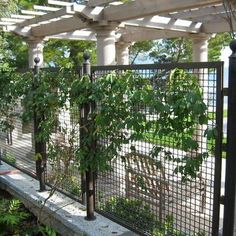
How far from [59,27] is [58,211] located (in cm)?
426

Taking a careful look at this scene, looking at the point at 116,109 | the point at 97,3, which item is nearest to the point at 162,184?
the point at 116,109

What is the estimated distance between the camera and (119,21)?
5910 millimetres

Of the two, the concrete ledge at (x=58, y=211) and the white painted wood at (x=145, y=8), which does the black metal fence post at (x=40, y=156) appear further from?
the white painted wood at (x=145, y=8)

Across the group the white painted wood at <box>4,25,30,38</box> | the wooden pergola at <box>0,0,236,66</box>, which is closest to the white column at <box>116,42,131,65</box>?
the wooden pergola at <box>0,0,236,66</box>

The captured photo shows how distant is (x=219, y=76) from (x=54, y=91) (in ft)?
7.12

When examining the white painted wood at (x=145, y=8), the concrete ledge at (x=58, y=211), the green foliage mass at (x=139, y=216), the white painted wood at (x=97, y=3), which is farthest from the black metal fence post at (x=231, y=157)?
the white painted wood at (x=97, y=3)

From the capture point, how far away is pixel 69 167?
4.22 metres

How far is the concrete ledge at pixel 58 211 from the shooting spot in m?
3.58

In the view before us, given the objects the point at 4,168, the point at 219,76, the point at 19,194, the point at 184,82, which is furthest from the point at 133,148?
the point at 4,168

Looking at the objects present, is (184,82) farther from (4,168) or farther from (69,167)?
(4,168)

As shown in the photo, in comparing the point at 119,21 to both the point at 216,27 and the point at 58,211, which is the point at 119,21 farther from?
the point at 58,211

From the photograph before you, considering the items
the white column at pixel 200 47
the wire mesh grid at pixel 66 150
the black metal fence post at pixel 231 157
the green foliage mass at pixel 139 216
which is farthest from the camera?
the white column at pixel 200 47

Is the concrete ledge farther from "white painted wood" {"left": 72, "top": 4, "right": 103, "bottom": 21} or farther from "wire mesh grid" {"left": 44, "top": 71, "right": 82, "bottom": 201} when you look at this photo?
"white painted wood" {"left": 72, "top": 4, "right": 103, "bottom": 21}

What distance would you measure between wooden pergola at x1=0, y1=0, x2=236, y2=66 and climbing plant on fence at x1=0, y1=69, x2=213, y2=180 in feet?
5.51
